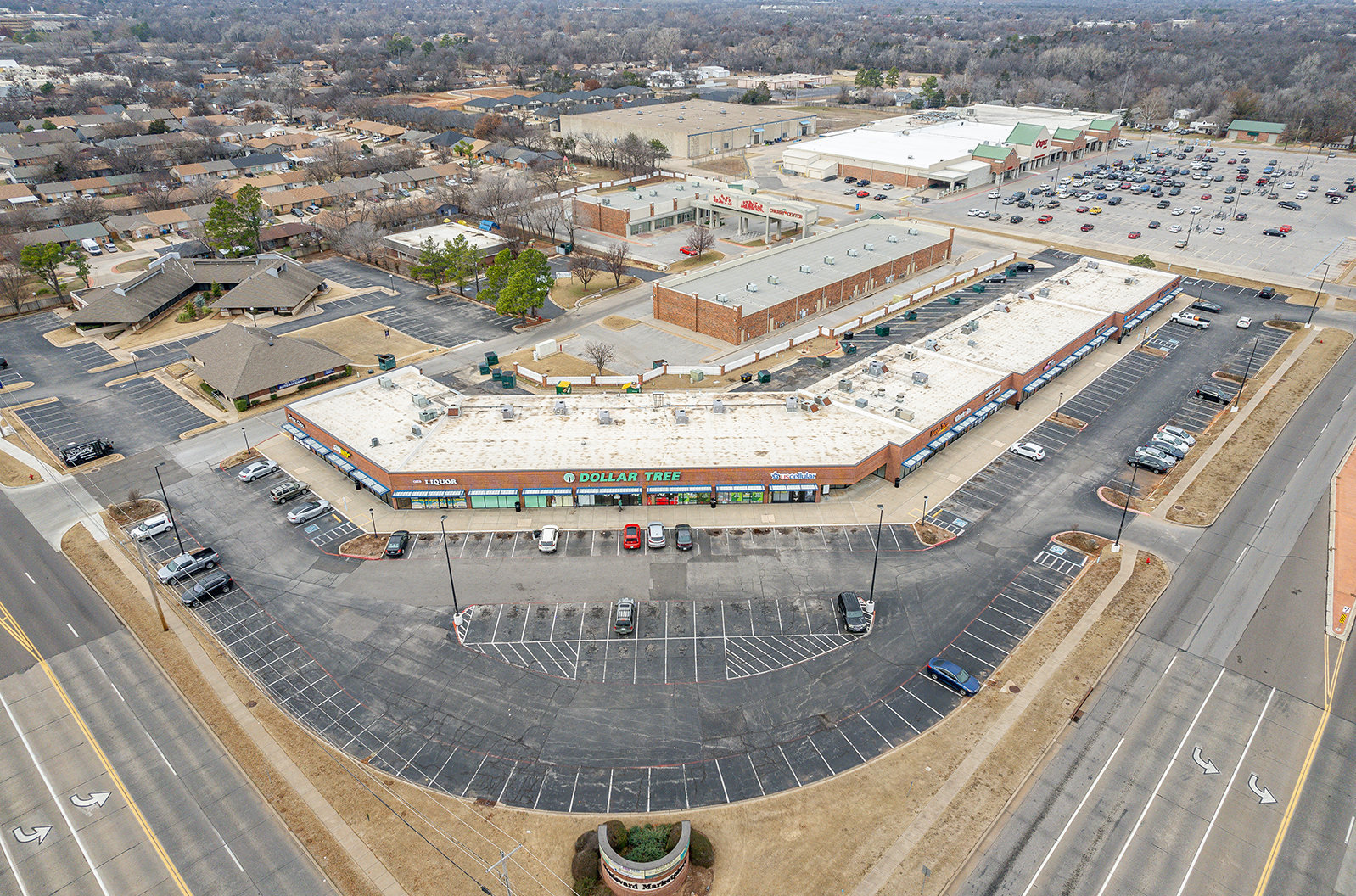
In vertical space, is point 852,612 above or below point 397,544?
below

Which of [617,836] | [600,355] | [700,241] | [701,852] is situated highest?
[700,241]

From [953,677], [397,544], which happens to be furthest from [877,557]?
[397,544]

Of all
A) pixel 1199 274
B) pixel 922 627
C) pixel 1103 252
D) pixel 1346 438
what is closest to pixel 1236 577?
pixel 922 627

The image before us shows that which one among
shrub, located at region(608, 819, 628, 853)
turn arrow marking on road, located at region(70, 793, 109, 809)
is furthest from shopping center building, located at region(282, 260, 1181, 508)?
shrub, located at region(608, 819, 628, 853)

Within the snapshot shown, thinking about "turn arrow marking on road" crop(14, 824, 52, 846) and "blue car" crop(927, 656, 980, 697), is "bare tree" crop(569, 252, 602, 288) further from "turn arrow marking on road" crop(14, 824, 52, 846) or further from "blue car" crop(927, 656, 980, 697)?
"turn arrow marking on road" crop(14, 824, 52, 846)

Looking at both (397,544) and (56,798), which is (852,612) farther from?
(56,798)

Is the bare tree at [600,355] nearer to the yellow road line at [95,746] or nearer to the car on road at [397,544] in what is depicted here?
the car on road at [397,544]

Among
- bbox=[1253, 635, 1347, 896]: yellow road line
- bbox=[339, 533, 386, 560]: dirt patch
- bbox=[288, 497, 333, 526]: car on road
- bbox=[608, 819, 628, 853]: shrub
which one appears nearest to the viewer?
bbox=[1253, 635, 1347, 896]: yellow road line
